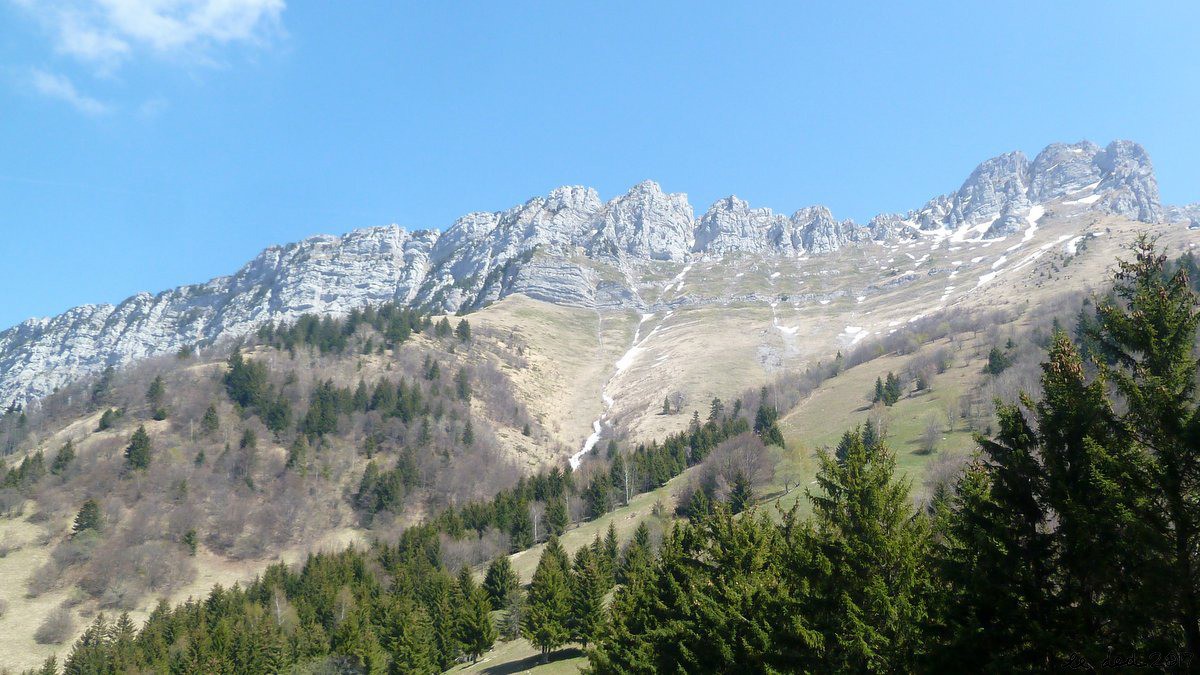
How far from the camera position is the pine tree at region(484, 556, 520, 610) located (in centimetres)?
Result: 7275

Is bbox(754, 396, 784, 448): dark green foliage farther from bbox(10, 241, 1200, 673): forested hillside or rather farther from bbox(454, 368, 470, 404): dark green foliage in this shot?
bbox(454, 368, 470, 404): dark green foliage

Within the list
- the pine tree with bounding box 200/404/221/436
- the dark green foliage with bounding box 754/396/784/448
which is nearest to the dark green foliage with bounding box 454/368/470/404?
the pine tree with bounding box 200/404/221/436

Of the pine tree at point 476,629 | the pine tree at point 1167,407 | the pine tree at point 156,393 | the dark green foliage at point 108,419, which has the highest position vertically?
the pine tree at point 156,393

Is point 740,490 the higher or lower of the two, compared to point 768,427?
lower

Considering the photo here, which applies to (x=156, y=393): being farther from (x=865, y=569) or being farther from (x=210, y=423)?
(x=865, y=569)

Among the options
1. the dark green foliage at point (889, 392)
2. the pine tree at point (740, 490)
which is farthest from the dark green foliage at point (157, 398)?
the dark green foliage at point (889, 392)

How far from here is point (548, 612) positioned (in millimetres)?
55062

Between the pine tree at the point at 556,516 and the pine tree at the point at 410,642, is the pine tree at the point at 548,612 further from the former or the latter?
the pine tree at the point at 556,516

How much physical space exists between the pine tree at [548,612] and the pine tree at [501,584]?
1272 cm

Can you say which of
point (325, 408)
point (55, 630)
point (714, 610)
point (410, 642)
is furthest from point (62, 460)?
point (714, 610)

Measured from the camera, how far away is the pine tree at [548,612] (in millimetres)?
53625

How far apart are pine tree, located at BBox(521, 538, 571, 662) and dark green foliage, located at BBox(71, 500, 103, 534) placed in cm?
8167

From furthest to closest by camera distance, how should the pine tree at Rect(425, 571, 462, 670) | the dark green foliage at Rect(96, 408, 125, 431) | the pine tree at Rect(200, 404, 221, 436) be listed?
the pine tree at Rect(200, 404, 221, 436) → the dark green foliage at Rect(96, 408, 125, 431) → the pine tree at Rect(425, 571, 462, 670)

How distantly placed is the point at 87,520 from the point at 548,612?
87.0m
